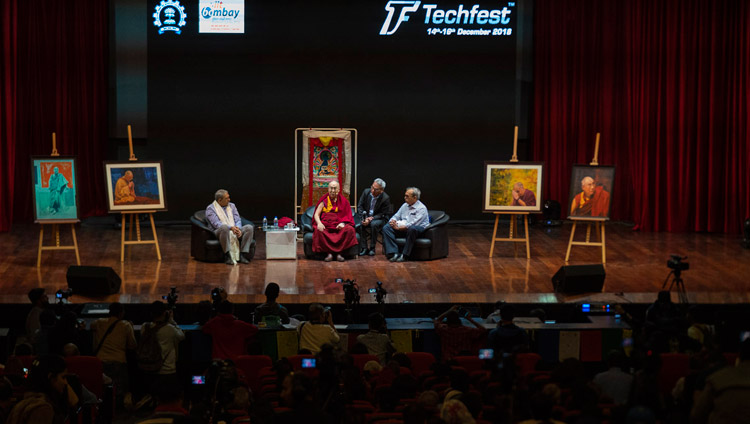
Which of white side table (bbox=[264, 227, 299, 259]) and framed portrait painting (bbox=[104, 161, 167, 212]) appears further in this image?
framed portrait painting (bbox=[104, 161, 167, 212])

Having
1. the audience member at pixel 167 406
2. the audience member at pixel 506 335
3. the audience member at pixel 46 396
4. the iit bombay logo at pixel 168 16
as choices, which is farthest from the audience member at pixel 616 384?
the iit bombay logo at pixel 168 16

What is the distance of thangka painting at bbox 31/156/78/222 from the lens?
1052 cm

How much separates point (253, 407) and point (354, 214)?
22.1 ft

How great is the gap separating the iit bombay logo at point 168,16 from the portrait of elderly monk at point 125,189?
307 centimetres

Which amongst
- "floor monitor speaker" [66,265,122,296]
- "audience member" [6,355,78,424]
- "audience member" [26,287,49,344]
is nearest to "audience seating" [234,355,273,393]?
"audience member" [6,355,78,424]

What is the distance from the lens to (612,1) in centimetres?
1377

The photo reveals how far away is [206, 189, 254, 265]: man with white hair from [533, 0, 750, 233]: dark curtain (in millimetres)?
5228

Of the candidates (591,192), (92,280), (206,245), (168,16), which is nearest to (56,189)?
(206,245)

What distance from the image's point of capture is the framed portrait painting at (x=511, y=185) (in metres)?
11.3

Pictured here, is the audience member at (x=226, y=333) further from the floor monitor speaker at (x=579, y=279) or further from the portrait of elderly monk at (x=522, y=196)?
the portrait of elderly monk at (x=522, y=196)

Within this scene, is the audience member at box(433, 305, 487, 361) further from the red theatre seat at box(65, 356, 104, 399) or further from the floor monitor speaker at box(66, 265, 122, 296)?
the floor monitor speaker at box(66, 265, 122, 296)

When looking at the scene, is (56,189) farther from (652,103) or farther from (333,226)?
(652,103)

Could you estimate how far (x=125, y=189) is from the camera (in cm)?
1096

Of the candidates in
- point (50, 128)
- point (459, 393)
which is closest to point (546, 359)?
point (459, 393)
